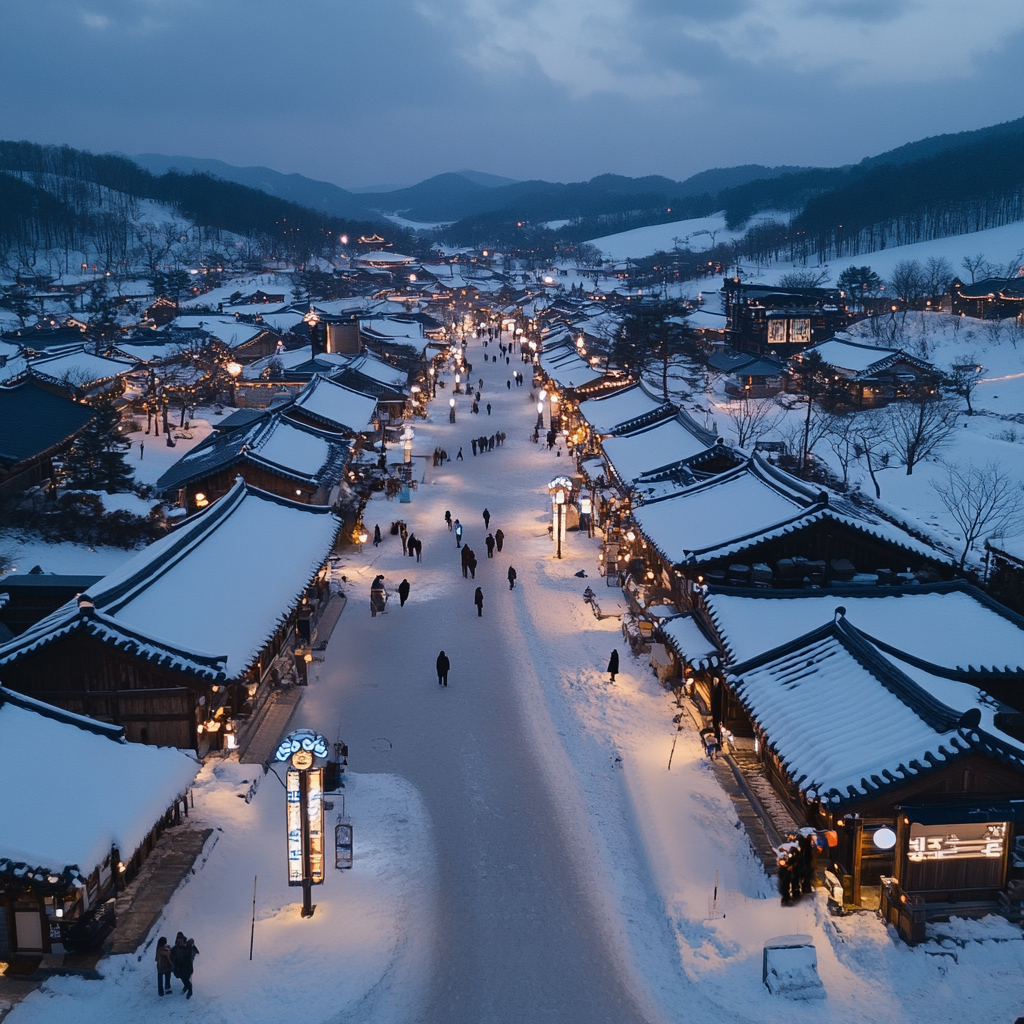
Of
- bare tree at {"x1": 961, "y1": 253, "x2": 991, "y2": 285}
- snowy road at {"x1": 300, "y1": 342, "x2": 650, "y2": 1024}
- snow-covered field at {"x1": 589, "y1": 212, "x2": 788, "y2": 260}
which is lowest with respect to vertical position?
snowy road at {"x1": 300, "y1": 342, "x2": 650, "y2": 1024}

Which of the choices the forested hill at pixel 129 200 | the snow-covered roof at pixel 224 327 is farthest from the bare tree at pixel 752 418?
the forested hill at pixel 129 200

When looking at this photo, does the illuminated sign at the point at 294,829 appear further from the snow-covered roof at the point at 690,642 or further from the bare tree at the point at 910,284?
the bare tree at the point at 910,284

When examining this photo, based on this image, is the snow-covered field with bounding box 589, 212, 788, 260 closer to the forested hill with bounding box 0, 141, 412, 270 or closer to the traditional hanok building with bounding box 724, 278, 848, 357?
the forested hill with bounding box 0, 141, 412, 270

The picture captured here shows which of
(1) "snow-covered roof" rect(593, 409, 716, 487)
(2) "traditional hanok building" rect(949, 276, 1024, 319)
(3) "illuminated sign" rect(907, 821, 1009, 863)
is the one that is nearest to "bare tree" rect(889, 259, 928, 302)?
(2) "traditional hanok building" rect(949, 276, 1024, 319)

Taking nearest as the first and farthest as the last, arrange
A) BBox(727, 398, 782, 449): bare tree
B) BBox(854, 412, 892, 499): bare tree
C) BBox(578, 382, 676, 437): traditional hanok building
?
BBox(578, 382, 676, 437): traditional hanok building → BBox(854, 412, 892, 499): bare tree → BBox(727, 398, 782, 449): bare tree

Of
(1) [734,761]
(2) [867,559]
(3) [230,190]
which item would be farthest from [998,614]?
(3) [230,190]

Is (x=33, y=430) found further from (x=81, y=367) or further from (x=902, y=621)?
(x=902, y=621)
